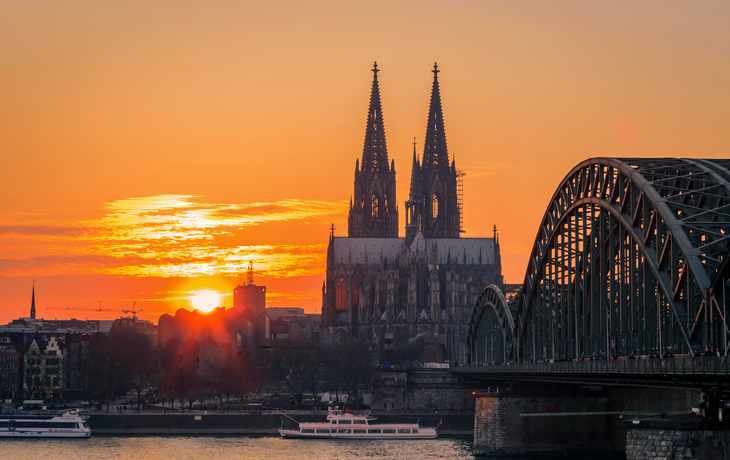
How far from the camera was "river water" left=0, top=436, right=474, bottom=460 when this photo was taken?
8444cm

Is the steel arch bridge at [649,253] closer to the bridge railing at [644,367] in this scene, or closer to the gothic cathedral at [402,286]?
the bridge railing at [644,367]

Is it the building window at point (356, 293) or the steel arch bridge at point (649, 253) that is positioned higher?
the building window at point (356, 293)

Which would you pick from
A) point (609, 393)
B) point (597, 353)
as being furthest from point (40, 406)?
point (597, 353)

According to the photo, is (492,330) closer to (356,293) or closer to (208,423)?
(208,423)

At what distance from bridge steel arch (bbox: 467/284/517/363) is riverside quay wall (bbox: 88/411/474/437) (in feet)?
23.5

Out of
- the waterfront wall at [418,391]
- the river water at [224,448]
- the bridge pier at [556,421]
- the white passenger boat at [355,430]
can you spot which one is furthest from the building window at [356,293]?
the bridge pier at [556,421]

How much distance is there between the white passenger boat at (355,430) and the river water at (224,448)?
1.58 metres

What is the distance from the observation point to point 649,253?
4900cm

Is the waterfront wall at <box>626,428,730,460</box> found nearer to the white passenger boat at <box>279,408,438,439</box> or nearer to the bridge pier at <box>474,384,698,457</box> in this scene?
the bridge pier at <box>474,384,698,457</box>

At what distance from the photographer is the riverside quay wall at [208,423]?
106562 millimetres

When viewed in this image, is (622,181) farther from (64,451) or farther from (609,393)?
(64,451)

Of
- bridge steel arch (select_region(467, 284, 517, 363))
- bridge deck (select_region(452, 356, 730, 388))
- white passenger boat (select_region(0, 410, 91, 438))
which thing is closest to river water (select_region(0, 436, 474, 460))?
white passenger boat (select_region(0, 410, 91, 438))

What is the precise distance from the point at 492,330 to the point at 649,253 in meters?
50.9

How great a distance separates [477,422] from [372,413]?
123ft
